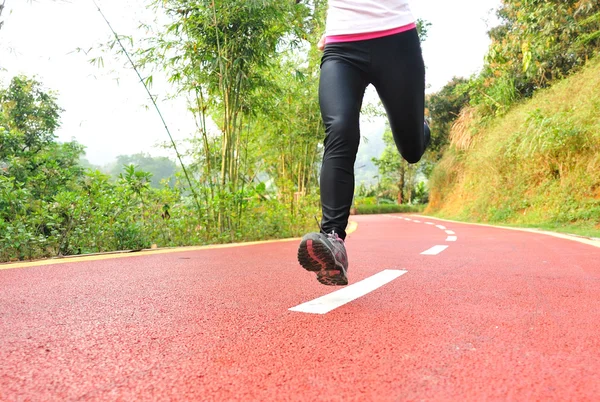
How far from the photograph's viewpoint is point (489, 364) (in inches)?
52.7

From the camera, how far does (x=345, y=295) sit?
244cm

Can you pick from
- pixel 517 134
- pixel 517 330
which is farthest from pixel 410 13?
pixel 517 134

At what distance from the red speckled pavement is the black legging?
0.52 meters

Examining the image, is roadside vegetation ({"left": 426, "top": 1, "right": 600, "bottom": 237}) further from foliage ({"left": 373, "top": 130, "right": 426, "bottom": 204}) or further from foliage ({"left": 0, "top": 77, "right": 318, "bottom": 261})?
foliage ({"left": 373, "top": 130, "right": 426, "bottom": 204})

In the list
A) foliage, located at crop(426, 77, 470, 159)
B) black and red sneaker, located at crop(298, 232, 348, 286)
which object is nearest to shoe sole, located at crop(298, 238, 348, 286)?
black and red sneaker, located at crop(298, 232, 348, 286)

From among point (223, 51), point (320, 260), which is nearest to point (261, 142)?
point (223, 51)

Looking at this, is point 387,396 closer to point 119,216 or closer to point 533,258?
point 533,258

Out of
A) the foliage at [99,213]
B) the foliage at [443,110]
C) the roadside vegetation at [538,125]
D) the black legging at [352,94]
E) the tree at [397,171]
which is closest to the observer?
the black legging at [352,94]

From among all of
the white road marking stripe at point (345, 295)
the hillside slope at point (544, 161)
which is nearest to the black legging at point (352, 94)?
the white road marking stripe at point (345, 295)

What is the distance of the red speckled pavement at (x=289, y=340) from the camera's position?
1136mm

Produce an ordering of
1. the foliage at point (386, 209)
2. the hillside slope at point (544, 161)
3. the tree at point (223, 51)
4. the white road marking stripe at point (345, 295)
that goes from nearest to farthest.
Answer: the white road marking stripe at point (345, 295) < the tree at point (223, 51) < the hillside slope at point (544, 161) < the foliage at point (386, 209)

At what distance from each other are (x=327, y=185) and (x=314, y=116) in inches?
366

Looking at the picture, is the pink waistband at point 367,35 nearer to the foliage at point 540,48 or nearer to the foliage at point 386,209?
the foliage at point 540,48

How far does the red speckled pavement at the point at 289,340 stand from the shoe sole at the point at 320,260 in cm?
14
